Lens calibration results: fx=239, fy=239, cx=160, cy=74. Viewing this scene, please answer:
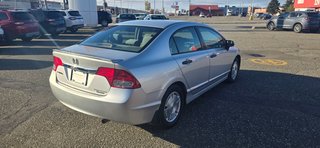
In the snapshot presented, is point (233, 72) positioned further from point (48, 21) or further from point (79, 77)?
point (48, 21)

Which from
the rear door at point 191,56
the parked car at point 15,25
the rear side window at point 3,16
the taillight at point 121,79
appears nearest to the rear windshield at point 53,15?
the parked car at point 15,25

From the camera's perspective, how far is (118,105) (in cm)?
282

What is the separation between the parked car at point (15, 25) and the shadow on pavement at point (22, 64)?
4105 mm

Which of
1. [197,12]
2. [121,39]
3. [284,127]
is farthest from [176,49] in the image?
[197,12]

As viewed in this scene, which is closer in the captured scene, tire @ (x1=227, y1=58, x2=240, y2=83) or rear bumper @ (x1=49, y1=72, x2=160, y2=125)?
rear bumper @ (x1=49, y1=72, x2=160, y2=125)

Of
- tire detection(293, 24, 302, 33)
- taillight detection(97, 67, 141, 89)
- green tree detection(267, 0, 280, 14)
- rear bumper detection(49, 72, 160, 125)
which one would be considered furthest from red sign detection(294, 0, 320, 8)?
green tree detection(267, 0, 280, 14)

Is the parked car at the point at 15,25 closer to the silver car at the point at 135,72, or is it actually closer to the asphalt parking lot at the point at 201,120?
the asphalt parking lot at the point at 201,120

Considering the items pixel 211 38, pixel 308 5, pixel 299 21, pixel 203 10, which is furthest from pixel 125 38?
pixel 203 10

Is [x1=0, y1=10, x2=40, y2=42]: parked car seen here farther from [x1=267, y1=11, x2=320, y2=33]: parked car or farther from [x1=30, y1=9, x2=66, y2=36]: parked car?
[x1=267, y1=11, x2=320, y2=33]: parked car

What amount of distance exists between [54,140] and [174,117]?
1702 millimetres

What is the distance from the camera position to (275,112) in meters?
4.10

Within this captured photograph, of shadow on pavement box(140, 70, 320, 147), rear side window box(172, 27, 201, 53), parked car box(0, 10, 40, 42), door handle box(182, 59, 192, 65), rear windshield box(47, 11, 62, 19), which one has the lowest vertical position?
shadow on pavement box(140, 70, 320, 147)

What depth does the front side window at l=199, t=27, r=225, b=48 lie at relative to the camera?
448cm

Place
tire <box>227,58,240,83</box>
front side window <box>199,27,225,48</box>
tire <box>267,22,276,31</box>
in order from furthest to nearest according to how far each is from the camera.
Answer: tire <box>267,22,276,31</box> < tire <box>227,58,240,83</box> < front side window <box>199,27,225,48</box>
